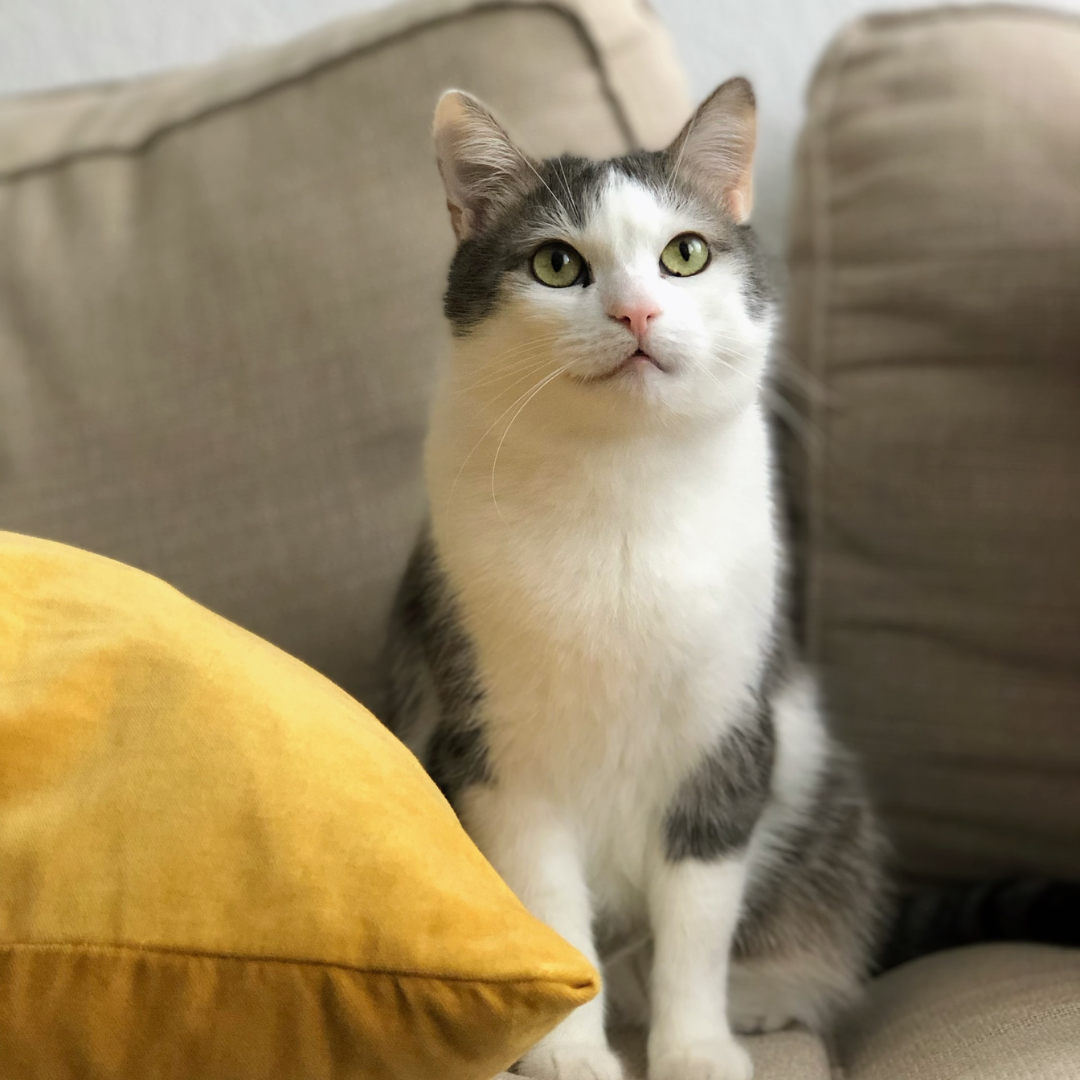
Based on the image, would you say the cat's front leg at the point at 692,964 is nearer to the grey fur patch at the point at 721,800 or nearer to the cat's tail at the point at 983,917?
the grey fur patch at the point at 721,800

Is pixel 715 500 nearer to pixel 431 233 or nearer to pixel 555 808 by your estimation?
pixel 555 808

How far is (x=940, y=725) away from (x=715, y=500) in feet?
1.66

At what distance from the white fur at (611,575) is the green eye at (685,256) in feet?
0.03

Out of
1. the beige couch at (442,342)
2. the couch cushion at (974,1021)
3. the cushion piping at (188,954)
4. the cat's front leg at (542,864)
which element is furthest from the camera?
the beige couch at (442,342)

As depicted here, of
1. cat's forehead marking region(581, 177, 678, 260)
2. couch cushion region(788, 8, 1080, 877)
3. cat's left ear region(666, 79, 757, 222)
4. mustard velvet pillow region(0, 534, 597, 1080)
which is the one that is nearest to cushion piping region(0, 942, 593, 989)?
mustard velvet pillow region(0, 534, 597, 1080)

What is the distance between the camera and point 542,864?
2.79 ft

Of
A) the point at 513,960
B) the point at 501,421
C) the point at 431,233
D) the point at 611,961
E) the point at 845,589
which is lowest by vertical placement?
the point at 611,961

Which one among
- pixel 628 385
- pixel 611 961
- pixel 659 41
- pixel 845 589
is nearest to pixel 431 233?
pixel 659 41

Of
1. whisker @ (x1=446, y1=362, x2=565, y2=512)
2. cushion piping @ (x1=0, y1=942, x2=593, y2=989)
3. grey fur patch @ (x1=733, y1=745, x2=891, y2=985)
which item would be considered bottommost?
grey fur patch @ (x1=733, y1=745, x2=891, y2=985)

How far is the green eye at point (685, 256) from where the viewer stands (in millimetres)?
808

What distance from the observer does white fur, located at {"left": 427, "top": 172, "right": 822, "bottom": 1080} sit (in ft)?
2.57

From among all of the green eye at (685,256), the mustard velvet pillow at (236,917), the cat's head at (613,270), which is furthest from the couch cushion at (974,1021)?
the green eye at (685,256)

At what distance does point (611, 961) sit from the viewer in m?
0.95

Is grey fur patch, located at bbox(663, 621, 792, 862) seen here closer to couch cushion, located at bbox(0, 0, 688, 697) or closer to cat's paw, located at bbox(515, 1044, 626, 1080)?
cat's paw, located at bbox(515, 1044, 626, 1080)
